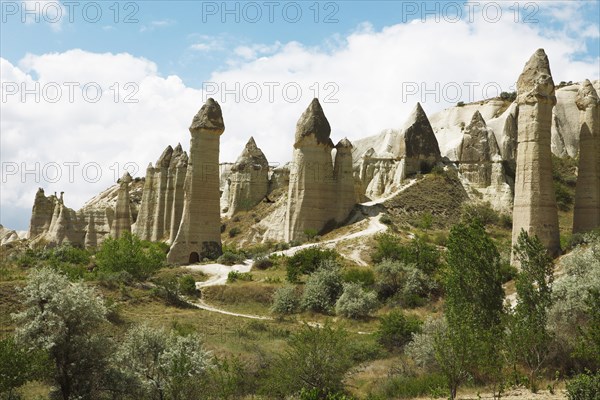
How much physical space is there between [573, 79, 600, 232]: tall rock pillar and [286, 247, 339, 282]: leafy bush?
11.5 m

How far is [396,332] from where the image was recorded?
73.1 ft

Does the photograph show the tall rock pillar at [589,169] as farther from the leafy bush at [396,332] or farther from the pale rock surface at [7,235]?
the pale rock surface at [7,235]

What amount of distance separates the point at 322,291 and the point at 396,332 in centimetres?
680

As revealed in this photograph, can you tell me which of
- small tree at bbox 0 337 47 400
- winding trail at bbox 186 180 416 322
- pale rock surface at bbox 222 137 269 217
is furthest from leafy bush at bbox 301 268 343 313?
pale rock surface at bbox 222 137 269 217

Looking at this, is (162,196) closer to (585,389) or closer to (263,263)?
(263,263)

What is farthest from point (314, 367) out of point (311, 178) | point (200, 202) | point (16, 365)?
point (311, 178)

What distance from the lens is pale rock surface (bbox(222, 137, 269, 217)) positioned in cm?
5491

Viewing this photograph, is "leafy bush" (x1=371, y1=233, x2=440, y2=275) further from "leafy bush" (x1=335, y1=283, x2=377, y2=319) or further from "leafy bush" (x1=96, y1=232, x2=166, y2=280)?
"leafy bush" (x1=96, y1=232, x2=166, y2=280)

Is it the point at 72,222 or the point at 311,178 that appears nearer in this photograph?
the point at 311,178

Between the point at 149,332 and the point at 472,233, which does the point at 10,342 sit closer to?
the point at 149,332

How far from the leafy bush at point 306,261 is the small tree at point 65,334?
53.6 ft

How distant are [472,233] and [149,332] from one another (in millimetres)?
9066

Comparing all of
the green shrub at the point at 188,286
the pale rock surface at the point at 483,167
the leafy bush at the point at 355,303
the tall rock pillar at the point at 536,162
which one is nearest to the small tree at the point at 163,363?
the leafy bush at the point at 355,303

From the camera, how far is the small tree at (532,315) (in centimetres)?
1608
